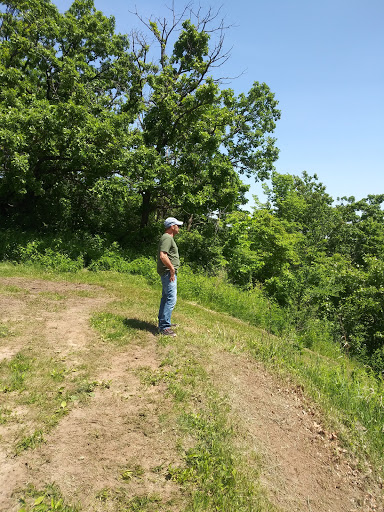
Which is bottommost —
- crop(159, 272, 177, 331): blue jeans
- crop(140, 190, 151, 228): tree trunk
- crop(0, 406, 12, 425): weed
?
crop(0, 406, 12, 425): weed

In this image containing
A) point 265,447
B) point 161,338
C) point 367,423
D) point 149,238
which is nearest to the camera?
point 265,447

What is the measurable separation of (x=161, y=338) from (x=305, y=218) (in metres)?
21.1

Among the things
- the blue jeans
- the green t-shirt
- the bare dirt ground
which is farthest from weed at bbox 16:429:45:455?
the green t-shirt

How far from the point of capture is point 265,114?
827 inches

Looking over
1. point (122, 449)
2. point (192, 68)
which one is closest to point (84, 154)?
point (192, 68)

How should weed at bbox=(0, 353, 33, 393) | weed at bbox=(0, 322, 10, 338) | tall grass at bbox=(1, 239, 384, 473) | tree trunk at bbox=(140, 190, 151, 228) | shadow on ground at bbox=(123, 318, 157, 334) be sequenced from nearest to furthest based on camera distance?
1. weed at bbox=(0, 353, 33, 393)
2. tall grass at bbox=(1, 239, 384, 473)
3. weed at bbox=(0, 322, 10, 338)
4. shadow on ground at bbox=(123, 318, 157, 334)
5. tree trunk at bbox=(140, 190, 151, 228)

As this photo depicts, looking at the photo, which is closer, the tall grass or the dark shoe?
the tall grass

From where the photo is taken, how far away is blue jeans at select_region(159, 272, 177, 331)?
205 inches

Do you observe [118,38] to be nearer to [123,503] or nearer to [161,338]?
[161,338]

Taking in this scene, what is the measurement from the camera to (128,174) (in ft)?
41.9

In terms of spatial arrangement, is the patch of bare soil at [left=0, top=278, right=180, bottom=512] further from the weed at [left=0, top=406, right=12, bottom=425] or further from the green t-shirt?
the green t-shirt

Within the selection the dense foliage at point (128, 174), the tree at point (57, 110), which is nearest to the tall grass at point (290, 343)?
the dense foliage at point (128, 174)

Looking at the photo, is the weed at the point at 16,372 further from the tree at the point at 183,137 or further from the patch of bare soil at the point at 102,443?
the tree at the point at 183,137

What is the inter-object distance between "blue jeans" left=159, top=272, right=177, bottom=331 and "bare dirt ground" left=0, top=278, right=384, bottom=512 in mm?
347
